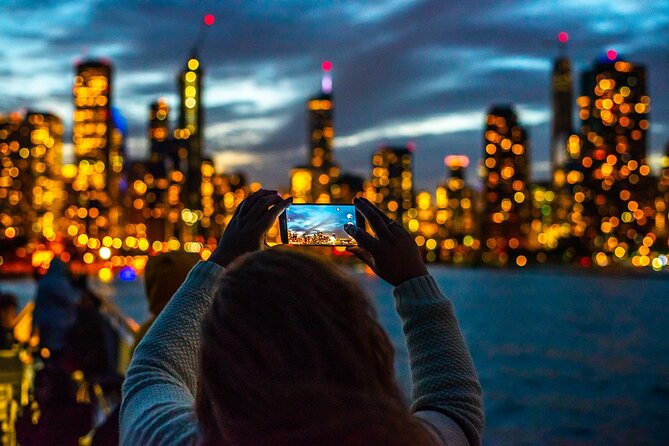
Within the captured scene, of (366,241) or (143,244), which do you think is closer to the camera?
(366,241)

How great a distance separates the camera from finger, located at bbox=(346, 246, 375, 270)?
1.99 m

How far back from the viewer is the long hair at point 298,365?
1.39 m

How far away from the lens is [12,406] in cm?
571

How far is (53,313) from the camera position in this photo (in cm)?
805

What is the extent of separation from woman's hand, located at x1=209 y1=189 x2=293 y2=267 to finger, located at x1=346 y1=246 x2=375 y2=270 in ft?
0.66

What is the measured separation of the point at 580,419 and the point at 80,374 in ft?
81.2

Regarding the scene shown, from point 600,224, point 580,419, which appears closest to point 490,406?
point 580,419

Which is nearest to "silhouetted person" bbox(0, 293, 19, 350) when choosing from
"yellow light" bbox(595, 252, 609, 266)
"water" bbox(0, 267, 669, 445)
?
"water" bbox(0, 267, 669, 445)

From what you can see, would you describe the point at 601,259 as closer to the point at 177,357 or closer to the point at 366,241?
the point at 366,241

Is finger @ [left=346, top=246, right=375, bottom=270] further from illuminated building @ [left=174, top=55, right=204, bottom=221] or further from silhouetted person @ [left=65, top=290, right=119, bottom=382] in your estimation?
illuminated building @ [left=174, top=55, right=204, bottom=221]

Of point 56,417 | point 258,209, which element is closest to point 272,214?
point 258,209

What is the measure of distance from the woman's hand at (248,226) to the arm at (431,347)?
25 cm

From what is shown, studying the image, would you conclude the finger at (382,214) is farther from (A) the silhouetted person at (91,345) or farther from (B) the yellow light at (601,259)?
(B) the yellow light at (601,259)

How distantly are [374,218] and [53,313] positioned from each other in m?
6.66
